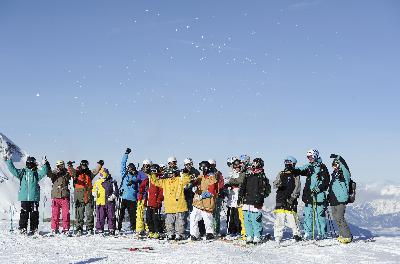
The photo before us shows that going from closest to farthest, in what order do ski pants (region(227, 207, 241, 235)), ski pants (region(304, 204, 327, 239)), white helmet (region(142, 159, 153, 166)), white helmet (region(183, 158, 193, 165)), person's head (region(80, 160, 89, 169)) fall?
ski pants (region(304, 204, 327, 239)) → white helmet (region(183, 158, 193, 165)) → white helmet (region(142, 159, 153, 166)) → person's head (region(80, 160, 89, 169)) → ski pants (region(227, 207, 241, 235))

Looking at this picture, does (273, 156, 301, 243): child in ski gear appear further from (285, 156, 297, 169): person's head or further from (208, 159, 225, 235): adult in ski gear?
(208, 159, 225, 235): adult in ski gear

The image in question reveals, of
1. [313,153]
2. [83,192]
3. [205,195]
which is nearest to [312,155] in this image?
[313,153]

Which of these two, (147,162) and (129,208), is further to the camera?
(129,208)

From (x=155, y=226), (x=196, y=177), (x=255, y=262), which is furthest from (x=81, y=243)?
(x=255, y=262)

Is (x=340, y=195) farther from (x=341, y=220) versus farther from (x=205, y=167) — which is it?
(x=205, y=167)

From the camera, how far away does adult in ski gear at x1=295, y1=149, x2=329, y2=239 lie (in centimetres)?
1279

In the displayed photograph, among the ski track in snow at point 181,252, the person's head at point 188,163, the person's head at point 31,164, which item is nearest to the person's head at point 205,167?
the person's head at point 188,163

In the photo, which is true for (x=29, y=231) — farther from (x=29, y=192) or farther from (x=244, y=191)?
(x=244, y=191)

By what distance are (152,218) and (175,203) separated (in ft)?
3.68

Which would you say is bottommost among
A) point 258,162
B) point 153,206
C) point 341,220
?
point 341,220

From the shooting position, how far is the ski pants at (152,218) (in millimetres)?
13664

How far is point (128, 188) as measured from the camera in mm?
14602

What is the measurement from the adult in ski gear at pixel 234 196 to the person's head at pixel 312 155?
198 centimetres

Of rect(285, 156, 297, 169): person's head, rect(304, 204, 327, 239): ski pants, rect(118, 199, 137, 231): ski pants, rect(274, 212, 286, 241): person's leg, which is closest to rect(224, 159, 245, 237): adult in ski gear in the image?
rect(285, 156, 297, 169): person's head
